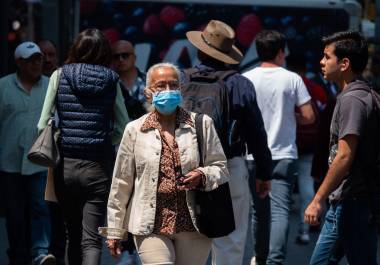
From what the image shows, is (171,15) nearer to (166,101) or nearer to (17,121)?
(17,121)

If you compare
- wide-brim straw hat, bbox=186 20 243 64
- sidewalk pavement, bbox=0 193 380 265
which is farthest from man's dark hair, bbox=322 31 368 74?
sidewalk pavement, bbox=0 193 380 265

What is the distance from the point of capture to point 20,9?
1206 centimetres

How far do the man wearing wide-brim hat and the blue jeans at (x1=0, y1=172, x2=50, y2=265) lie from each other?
5.88 ft

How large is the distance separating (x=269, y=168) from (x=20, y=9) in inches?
255

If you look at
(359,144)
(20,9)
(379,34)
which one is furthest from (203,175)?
(20,9)

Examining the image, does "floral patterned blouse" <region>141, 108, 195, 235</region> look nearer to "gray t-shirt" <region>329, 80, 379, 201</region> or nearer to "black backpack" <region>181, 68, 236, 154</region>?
"gray t-shirt" <region>329, 80, 379, 201</region>

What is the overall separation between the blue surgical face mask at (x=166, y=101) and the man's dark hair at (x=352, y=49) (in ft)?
Result: 2.94

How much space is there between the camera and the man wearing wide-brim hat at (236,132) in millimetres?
6164

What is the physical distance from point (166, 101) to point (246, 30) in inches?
246

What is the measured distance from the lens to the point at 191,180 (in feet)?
16.1

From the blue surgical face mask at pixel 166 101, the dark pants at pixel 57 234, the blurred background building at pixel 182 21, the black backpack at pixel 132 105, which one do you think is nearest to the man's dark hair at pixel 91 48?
the black backpack at pixel 132 105

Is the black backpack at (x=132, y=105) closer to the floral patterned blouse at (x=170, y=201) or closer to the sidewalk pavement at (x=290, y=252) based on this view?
the sidewalk pavement at (x=290, y=252)

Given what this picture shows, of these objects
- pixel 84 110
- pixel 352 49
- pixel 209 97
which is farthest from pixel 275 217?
pixel 352 49

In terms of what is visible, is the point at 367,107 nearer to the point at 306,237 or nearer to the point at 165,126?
the point at 165,126
